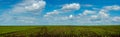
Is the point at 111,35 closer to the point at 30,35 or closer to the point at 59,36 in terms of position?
the point at 59,36

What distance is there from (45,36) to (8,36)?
4503 millimetres

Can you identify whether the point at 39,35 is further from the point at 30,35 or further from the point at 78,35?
the point at 78,35

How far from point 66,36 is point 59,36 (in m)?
0.87

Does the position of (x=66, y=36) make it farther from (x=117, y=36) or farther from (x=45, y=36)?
(x=117, y=36)

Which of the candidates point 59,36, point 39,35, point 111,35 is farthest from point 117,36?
point 39,35

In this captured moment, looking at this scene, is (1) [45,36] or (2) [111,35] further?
(2) [111,35]

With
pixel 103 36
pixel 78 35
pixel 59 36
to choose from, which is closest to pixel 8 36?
pixel 59 36

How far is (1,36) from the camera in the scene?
3303cm

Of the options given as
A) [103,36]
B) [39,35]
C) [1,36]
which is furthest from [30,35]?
[103,36]

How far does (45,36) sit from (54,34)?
159cm

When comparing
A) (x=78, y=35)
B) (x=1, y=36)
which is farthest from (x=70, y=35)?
(x=1, y=36)

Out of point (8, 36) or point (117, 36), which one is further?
point (117, 36)

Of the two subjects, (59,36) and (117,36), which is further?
(117,36)

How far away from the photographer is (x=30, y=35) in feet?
113
